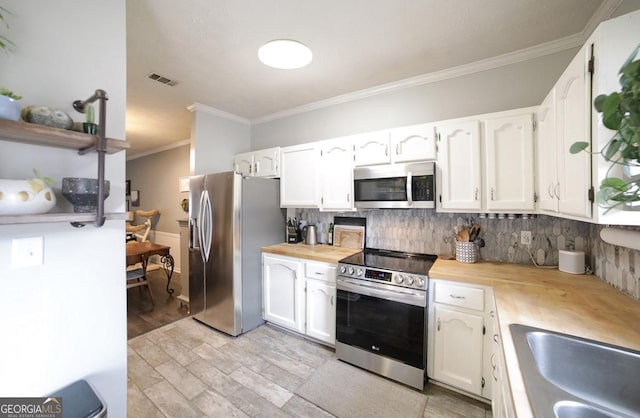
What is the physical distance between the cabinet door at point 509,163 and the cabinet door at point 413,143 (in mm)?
399

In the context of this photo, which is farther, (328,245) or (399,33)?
(328,245)

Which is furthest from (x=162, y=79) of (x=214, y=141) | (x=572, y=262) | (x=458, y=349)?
(x=572, y=262)

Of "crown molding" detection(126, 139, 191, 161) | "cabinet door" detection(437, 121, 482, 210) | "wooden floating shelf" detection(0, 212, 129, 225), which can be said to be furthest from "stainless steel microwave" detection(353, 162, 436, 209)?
"crown molding" detection(126, 139, 191, 161)

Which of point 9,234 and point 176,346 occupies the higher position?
point 9,234

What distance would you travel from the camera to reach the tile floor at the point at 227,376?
5.68 ft

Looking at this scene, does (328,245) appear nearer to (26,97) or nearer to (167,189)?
(26,97)

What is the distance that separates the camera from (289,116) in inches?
133

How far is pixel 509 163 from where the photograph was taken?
1.85m

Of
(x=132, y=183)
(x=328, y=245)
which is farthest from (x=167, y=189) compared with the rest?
(x=328, y=245)

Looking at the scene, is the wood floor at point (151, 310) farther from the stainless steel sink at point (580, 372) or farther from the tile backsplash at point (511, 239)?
the stainless steel sink at point (580, 372)

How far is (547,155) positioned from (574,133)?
444 mm

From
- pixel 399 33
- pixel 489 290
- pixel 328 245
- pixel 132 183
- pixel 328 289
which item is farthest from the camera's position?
pixel 132 183

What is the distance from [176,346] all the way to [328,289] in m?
1.67

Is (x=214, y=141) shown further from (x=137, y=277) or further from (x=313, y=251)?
(x=137, y=277)
